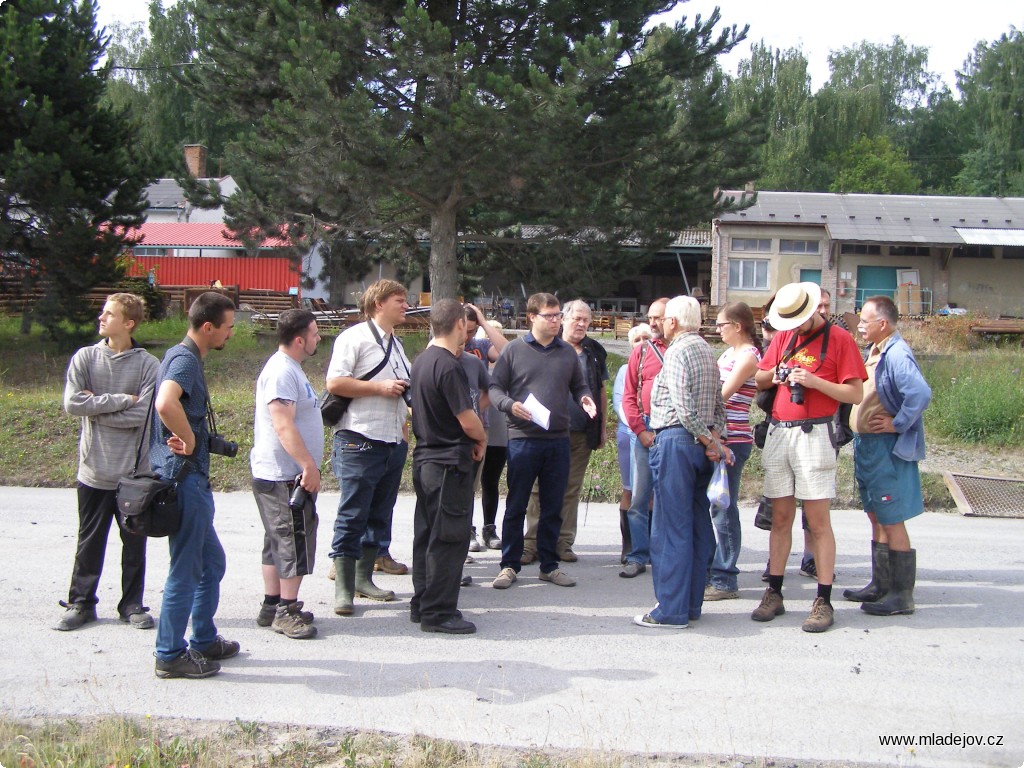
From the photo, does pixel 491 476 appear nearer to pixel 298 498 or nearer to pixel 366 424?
pixel 366 424

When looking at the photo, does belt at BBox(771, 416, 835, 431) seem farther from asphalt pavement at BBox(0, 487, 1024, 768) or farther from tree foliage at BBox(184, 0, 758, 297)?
tree foliage at BBox(184, 0, 758, 297)

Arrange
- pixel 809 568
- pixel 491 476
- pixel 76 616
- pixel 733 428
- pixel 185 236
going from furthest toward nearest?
pixel 185 236
pixel 491 476
pixel 809 568
pixel 733 428
pixel 76 616

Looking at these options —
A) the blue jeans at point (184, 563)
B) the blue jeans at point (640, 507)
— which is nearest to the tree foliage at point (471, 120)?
the blue jeans at point (640, 507)

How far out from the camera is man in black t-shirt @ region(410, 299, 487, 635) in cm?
560

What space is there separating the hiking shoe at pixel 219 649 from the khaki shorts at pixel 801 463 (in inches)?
133

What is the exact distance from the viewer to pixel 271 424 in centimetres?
538

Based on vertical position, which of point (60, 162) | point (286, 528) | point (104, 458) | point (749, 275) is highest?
point (749, 275)

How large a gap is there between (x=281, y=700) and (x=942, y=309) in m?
35.8

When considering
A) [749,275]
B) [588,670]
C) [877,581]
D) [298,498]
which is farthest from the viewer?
[749,275]

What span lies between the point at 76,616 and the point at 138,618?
0.36 metres

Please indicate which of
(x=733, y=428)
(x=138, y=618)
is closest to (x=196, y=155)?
(x=138, y=618)

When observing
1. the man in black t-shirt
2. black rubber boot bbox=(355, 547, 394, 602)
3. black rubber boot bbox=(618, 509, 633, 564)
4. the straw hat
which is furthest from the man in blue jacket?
black rubber boot bbox=(355, 547, 394, 602)

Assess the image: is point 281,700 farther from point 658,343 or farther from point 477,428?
point 658,343

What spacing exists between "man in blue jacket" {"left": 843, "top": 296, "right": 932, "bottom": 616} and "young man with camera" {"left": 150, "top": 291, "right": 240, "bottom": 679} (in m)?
4.13
